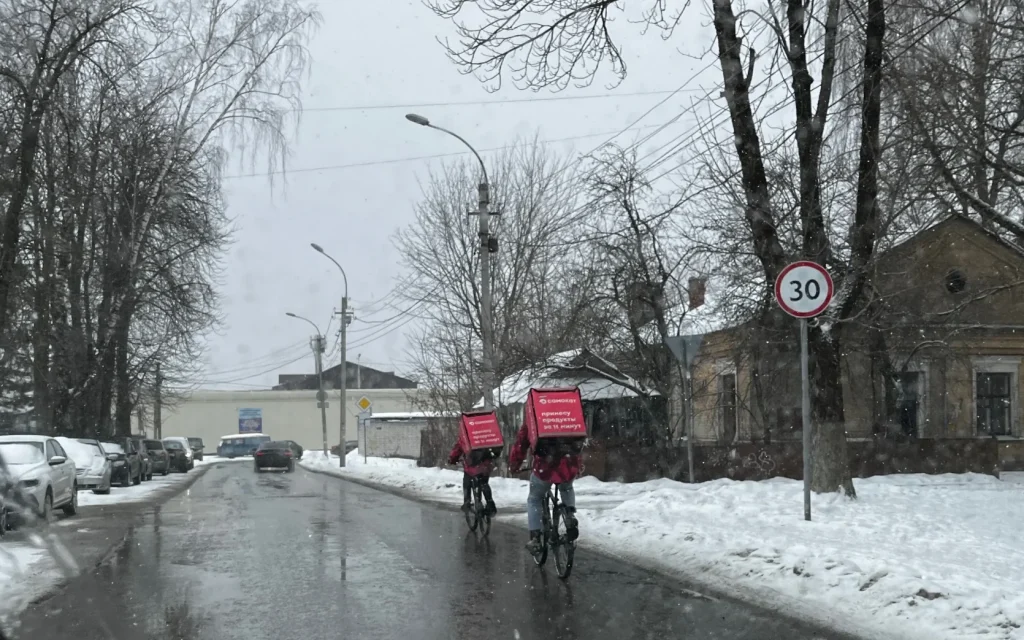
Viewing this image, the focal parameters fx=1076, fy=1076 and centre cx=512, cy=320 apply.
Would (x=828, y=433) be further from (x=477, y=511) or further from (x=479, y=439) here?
(x=477, y=511)

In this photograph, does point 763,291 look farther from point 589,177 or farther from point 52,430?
point 52,430

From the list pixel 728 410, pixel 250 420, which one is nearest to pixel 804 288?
pixel 728 410

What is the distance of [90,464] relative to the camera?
86.9ft

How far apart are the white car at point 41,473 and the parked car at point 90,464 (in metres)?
4.42

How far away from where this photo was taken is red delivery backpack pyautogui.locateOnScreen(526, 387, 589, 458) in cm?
1042

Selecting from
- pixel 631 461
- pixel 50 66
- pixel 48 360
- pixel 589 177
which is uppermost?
pixel 50 66

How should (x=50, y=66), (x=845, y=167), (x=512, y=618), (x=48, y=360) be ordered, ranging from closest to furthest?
(x=512, y=618) < (x=845, y=167) < (x=50, y=66) < (x=48, y=360)

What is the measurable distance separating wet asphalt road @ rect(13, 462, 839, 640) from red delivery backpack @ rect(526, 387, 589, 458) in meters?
1.25

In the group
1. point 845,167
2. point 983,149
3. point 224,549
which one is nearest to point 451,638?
point 224,549

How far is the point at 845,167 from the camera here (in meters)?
19.0

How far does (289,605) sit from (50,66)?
18137 millimetres

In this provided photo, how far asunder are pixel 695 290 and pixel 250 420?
68998mm

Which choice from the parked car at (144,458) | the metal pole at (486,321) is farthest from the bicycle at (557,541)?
the parked car at (144,458)

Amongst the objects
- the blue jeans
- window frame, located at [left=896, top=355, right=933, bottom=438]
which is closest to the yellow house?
window frame, located at [left=896, top=355, right=933, bottom=438]
